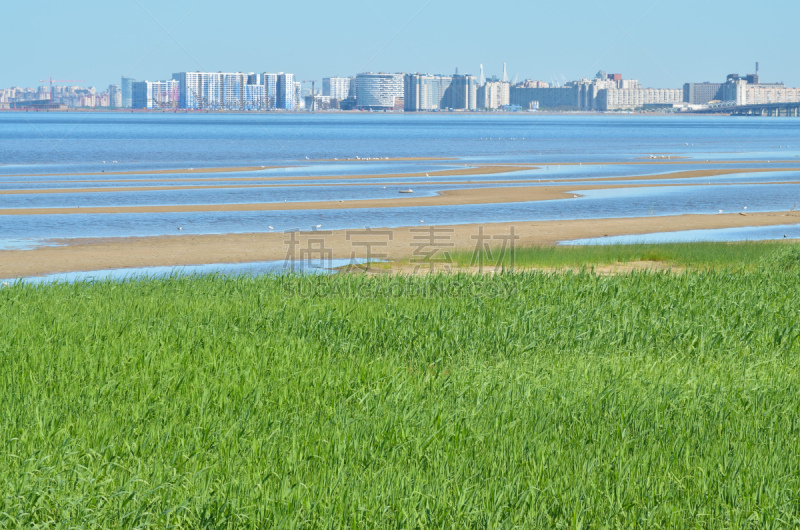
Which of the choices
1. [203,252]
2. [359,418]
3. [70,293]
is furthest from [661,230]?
[359,418]

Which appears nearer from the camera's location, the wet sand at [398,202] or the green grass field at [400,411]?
the green grass field at [400,411]

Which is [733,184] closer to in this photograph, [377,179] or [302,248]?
[377,179]

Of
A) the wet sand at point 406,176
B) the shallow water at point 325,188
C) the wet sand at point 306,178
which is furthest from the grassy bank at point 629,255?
the wet sand at point 306,178

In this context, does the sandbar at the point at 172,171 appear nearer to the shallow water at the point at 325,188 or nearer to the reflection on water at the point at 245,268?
the shallow water at the point at 325,188

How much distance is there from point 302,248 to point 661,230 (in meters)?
12.0

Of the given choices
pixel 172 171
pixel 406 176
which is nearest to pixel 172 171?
pixel 172 171

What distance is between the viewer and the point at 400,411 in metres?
6.94

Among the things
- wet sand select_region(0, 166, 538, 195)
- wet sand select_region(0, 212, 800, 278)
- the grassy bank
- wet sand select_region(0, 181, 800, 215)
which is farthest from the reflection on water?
wet sand select_region(0, 166, 538, 195)

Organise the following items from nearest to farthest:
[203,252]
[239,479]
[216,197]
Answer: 1. [239,479]
2. [203,252]
3. [216,197]

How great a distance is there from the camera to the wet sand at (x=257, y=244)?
20.6 metres

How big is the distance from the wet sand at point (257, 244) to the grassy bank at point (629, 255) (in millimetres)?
2217

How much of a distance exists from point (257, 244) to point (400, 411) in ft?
56.6

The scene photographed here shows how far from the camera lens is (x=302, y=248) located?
23109 millimetres

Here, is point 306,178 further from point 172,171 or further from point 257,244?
point 257,244
